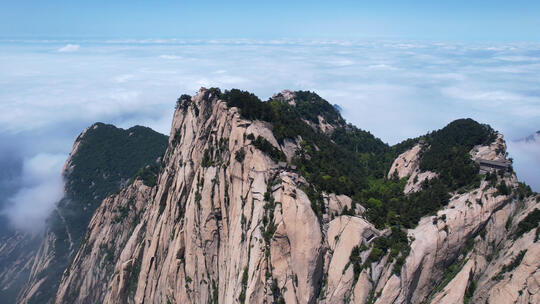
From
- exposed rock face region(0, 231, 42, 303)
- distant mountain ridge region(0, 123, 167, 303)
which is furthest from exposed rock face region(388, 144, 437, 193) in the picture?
exposed rock face region(0, 231, 42, 303)

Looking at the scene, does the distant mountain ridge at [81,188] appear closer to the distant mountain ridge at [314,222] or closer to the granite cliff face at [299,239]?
the distant mountain ridge at [314,222]

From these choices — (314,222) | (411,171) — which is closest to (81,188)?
(411,171)

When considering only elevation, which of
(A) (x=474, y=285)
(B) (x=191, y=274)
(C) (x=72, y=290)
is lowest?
(C) (x=72, y=290)

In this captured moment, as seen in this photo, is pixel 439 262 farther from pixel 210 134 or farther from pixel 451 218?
pixel 210 134

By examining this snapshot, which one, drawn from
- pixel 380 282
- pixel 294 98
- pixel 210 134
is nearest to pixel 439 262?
pixel 380 282

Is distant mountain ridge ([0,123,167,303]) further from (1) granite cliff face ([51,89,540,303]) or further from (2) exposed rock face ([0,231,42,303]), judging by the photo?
(1) granite cliff face ([51,89,540,303])

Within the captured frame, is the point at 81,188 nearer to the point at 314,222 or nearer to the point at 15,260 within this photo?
the point at 15,260

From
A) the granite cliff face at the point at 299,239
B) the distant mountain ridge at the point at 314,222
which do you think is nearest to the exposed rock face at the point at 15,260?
the distant mountain ridge at the point at 314,222

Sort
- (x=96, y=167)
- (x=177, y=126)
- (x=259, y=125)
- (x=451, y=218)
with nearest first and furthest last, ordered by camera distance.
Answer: (x=451, y=218)
(x=259, y=125)
(x=177, y=126)
(x=96, y=167)
